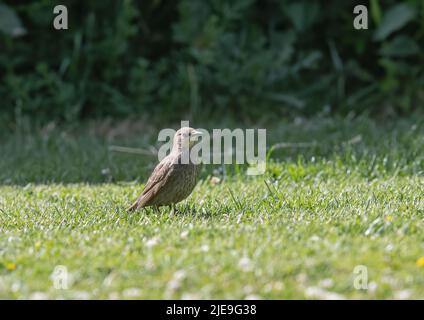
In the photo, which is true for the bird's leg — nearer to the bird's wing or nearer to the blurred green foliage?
the bird's wing

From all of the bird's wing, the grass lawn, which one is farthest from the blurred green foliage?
the bird's wing

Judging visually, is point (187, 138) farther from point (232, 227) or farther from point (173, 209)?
point (232, 227)

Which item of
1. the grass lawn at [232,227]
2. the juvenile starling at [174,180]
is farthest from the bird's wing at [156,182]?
the grass lawn at [232,227]

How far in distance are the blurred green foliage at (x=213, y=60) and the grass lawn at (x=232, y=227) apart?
1.82 metres

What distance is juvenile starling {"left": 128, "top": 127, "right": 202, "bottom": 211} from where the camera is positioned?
470cm

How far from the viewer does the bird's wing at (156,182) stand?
4.74m

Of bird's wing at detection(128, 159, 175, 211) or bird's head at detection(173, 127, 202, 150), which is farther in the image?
bird's head at detection(173, 127, 202, 150)

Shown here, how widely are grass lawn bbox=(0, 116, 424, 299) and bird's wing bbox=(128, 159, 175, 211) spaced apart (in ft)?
0.47
